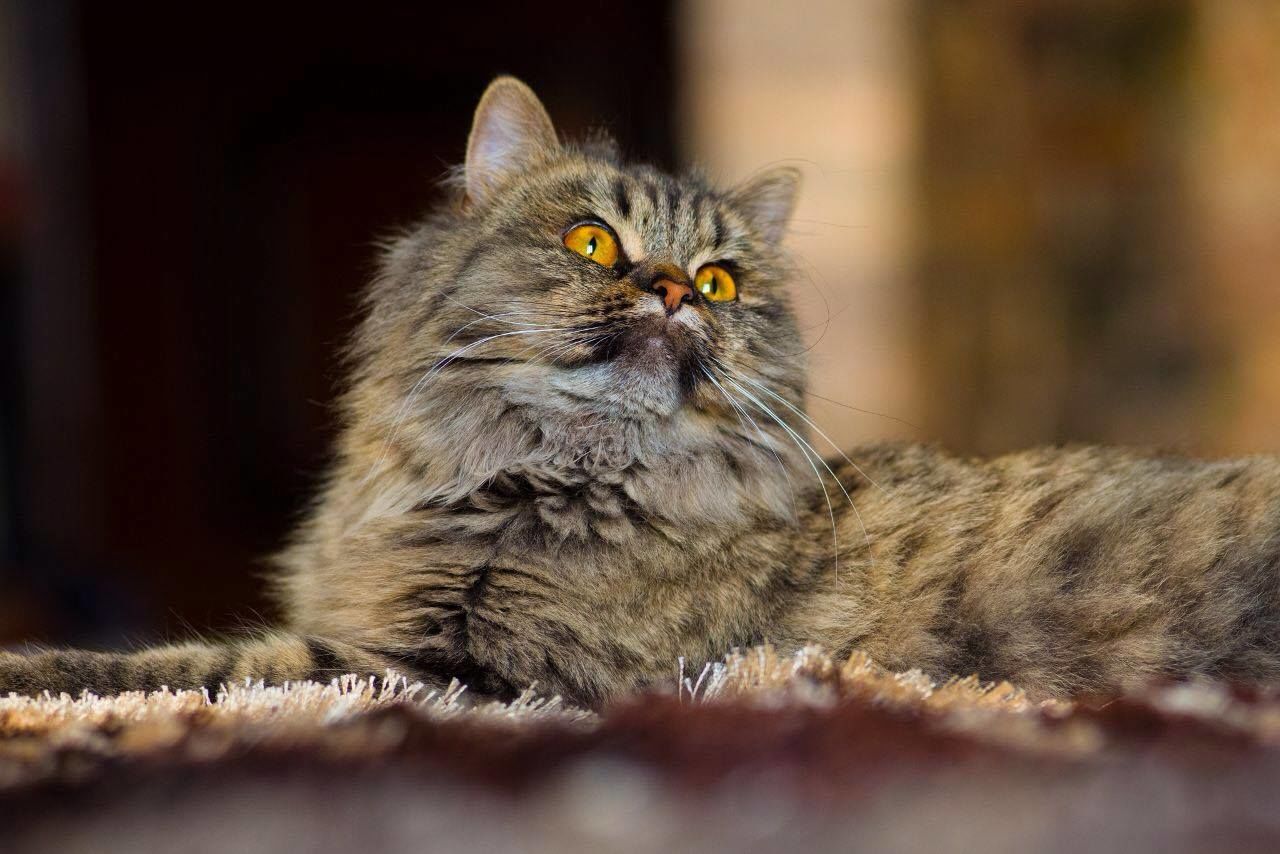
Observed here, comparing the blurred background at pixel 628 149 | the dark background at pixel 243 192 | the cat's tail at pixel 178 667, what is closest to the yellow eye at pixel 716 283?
the cat's tail at pixel 178 667

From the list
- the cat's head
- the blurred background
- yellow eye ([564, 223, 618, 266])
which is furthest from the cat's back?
the blurred background

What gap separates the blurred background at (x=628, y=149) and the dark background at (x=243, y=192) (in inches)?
0.6

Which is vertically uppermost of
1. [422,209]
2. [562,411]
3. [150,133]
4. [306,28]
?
[306,28]

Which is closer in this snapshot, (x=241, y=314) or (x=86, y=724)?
(x=86, y=724)

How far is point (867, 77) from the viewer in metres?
4.27

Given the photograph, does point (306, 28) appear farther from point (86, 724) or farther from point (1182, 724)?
point (1182, 724)

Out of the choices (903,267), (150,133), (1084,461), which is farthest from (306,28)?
(1084,461)

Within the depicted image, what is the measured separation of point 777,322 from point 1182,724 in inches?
40.6

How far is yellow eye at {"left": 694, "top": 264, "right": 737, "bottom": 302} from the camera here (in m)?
1.71

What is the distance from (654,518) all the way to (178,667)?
2.14 feet

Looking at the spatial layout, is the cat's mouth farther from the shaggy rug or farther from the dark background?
the dark background

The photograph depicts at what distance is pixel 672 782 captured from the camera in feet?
2.38

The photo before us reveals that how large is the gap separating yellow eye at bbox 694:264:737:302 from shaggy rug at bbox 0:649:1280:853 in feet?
2.90

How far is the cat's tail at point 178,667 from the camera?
4.35 feet
